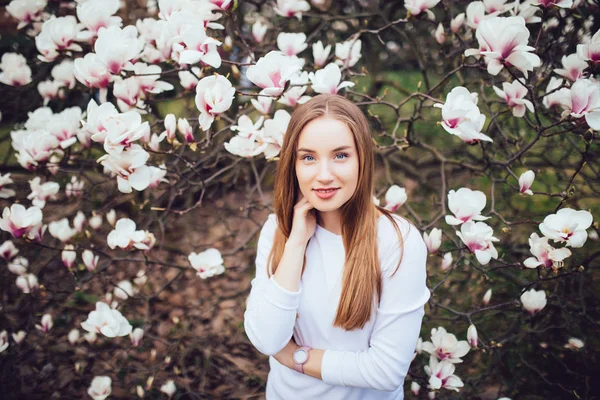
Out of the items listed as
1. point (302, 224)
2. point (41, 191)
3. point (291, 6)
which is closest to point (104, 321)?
point (41, 191)

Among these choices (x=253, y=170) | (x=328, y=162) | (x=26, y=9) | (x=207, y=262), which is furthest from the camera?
(x=253, y=170)

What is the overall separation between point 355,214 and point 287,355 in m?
0.44

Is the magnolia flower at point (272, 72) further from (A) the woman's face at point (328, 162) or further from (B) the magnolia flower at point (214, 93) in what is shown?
(A) the woman's face at point (328, 162)

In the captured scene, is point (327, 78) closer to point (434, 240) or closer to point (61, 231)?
point (434, 240)

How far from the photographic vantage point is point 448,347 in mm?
1442

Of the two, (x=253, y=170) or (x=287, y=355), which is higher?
(x=287, y=355)

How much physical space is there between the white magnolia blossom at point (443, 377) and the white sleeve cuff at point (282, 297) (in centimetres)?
65

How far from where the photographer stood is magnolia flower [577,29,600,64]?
4.13 ft

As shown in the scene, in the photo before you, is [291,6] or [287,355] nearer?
[287,355]

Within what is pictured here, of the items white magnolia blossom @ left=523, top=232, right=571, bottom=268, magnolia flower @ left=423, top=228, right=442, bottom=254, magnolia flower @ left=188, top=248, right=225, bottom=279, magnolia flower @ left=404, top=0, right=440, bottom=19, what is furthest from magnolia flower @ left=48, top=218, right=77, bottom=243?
white magnolia blossom @ left=523, top=232, right=571, bottom=268

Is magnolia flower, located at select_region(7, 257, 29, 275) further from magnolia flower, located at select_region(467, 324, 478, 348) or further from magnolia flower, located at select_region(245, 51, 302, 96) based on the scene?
magnolia flower, located at select_region(467, 324, 478, 348)

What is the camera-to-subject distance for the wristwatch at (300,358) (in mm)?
1183

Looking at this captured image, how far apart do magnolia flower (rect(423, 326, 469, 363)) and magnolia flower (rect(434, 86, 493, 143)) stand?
26.3 inches

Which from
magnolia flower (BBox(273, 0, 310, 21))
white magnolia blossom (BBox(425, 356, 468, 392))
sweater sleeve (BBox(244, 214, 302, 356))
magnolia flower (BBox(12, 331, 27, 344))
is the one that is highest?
magnolia flower (BBox(273, 0, 310, 21))
